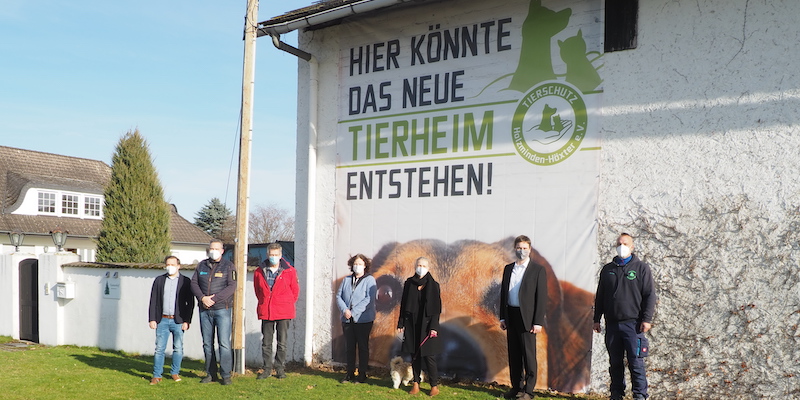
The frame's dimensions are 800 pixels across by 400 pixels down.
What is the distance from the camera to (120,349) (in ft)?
42.0

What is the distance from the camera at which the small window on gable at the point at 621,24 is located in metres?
8.12

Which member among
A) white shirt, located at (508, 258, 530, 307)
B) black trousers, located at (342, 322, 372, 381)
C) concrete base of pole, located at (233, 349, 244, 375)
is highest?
white shirt, located at (508, 258, 530, 307)

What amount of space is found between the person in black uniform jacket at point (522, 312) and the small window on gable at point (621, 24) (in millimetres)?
2465

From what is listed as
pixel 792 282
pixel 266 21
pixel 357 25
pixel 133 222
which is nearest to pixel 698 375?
pixel 792 282

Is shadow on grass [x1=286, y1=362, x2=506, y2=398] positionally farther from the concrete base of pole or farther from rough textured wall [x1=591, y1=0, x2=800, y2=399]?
rough textured wall [x1=591, y1=0, x2=800, y2=399]

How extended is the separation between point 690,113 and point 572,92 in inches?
54.1

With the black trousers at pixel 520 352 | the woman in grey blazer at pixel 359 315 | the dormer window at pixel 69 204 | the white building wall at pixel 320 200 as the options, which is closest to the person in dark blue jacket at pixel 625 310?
the black trousers at pixel 520 352

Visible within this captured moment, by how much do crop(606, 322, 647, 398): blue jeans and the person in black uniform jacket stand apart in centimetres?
82

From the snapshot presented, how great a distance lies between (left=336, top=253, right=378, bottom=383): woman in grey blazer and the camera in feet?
30.0

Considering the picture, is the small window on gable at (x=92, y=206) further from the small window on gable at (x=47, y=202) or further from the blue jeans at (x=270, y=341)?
the blue jeans at (x=270, y=341)

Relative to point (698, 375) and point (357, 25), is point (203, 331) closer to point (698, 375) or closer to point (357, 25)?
point (357, 25)

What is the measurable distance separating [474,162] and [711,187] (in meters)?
2.90

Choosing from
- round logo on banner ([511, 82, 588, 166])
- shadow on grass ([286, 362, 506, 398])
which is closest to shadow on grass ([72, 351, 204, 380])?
shadow on grass ([286, 362, 506, 398])

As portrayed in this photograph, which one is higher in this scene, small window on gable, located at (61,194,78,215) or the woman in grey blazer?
small window on gable, located at (61,194,78,215)
